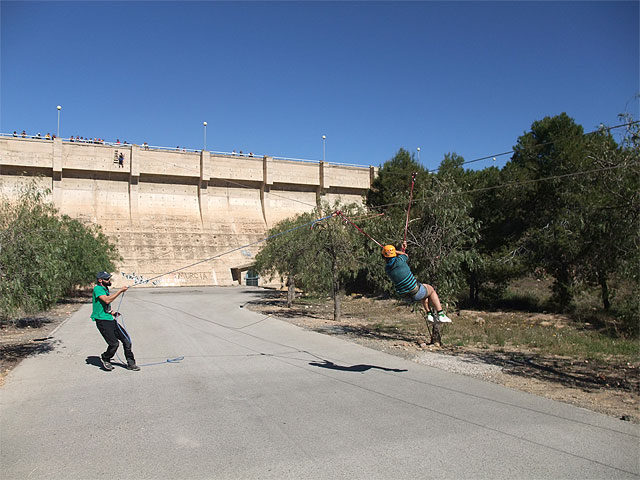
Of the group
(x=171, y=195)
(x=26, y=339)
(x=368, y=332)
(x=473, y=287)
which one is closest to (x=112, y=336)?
(x=26, y=339)

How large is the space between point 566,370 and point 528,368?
79 cm

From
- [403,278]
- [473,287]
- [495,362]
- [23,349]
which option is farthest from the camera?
[473,287]

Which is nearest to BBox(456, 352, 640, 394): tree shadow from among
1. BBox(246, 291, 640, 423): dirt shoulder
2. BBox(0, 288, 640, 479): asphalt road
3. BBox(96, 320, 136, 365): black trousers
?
BBox(246, 291, 640, 423): dirt shoulder

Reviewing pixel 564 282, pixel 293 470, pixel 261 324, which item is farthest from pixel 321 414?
pixel 564 282

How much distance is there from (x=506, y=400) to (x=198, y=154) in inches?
2193

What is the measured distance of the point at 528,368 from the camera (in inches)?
426

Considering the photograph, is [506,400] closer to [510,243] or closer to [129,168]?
[510,243]

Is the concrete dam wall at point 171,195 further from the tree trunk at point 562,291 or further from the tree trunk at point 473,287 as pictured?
the tree trunk at point 562,291

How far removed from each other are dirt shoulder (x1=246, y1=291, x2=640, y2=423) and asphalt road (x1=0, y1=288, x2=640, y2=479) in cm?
65

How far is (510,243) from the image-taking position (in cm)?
2875

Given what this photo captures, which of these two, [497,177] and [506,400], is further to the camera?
[497,177]

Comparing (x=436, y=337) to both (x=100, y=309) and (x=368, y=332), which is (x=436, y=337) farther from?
(x=100, y=309)

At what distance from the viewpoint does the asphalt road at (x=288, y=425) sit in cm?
497

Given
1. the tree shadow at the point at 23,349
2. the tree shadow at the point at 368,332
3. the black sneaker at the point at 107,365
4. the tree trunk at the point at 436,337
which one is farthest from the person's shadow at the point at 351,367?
the tree shadow at the point at 23,349
